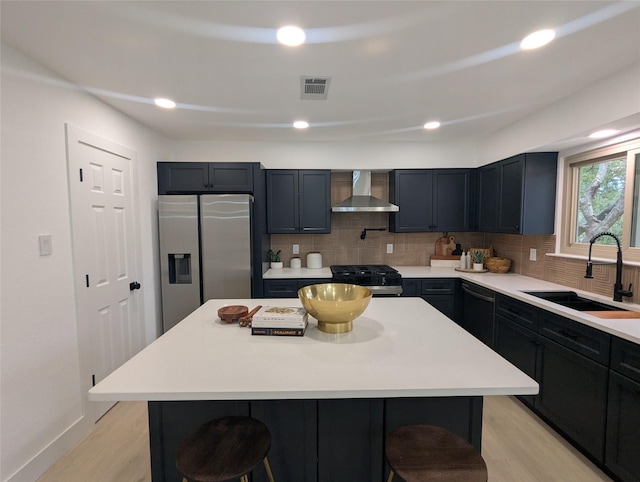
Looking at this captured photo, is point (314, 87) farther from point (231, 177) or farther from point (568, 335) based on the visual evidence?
point (568, 335)

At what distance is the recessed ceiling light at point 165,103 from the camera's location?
2.42 m

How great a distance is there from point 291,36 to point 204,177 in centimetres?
212

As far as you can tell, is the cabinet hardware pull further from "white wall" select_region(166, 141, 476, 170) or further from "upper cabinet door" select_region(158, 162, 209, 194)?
"upper cabinet door" select_region(158, 162, 209, 194)

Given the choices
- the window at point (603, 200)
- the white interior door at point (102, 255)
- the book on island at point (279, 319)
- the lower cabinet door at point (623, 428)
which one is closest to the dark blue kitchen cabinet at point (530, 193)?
the window at point (603, 200)

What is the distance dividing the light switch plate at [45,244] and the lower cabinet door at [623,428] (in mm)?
3465

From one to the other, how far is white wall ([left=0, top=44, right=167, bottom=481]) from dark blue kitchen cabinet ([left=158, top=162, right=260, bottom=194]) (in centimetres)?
107

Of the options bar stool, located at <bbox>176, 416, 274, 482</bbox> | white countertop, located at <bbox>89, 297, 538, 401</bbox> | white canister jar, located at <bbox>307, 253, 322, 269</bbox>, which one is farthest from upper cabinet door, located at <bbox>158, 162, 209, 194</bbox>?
bar stool, located at <bbox>176, 416, 274, 482</bbox>

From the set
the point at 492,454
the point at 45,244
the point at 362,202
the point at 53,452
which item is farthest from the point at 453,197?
the point at 53,452

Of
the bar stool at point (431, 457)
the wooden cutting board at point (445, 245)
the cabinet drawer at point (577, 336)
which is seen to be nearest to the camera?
the bar stool at point (431, 457)

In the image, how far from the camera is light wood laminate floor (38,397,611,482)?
1798 mm

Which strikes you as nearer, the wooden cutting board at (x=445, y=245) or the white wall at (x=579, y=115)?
the white wall at (x=579, y=115)

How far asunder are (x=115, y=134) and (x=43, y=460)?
240 centimetres

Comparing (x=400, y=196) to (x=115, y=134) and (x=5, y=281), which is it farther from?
(x=5, y=281)

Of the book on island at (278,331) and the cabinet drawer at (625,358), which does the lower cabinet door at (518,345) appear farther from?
the book on island at (278,331)
